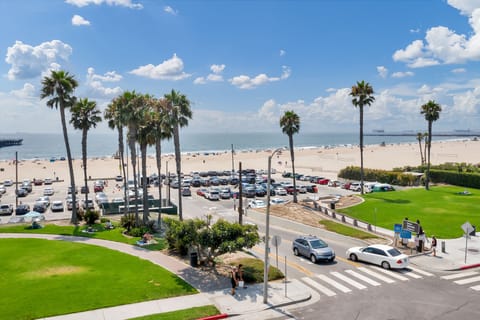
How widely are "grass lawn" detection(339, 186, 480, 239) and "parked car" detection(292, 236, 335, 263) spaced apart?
8.17 metres

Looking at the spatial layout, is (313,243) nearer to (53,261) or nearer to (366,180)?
(53,261)

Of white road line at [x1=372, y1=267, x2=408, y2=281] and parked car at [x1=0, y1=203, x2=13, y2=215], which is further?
parked car at [x1=0, y1=203, x2=13, y2=215]

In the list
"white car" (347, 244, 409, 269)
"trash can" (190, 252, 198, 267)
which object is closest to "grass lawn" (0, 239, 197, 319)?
"trash can" (190, 252, 198, 267)

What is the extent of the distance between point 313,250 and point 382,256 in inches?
175

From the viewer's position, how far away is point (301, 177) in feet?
273

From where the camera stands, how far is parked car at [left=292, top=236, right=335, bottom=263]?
25656 mm

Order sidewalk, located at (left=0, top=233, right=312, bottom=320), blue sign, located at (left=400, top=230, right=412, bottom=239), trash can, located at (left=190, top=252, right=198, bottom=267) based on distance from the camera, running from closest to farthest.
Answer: sidewalk, located at (left=0, top=233, right=312, bottom=320), trash can, located at (left=190, top=252, right=198, bottom=267), blue sign, located at (left=400, top=230, right=412, bottom=239)

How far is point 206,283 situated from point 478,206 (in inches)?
1350

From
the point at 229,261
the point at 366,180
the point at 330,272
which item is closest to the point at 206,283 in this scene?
the point at 229,261

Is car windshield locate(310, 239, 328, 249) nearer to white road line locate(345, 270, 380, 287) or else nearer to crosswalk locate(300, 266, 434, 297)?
crosswalk locate(300, 266, 434, 297)

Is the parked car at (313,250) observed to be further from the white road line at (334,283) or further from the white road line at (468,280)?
the white road line at (468,280)

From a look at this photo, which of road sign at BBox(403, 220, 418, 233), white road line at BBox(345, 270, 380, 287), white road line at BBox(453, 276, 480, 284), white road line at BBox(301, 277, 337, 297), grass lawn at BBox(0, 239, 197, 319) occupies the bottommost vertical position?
white road line at BBox(453, 276, 480, 284)

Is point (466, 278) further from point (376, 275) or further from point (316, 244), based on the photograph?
point (316, 244)

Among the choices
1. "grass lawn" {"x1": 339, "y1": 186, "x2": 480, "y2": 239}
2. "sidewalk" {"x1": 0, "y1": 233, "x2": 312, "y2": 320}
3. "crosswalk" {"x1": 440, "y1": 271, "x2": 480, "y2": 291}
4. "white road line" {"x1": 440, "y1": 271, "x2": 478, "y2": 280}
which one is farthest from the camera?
"grass lawn" {"x1": 339, "y1": 186, "x2": 480, "y2": 239}
